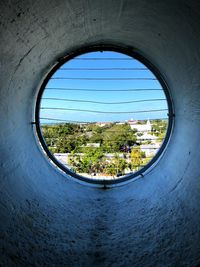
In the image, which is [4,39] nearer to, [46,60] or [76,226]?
[46,60]

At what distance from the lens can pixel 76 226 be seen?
153cm

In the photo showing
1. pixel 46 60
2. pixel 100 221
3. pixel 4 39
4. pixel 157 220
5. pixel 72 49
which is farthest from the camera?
pixel 72 49

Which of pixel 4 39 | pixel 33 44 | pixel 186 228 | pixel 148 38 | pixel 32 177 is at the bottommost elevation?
pixel 186 228

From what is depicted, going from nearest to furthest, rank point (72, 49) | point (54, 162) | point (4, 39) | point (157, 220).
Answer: point (4, 39) < point (157, 220) < point (72, 49) < point (54, 162)

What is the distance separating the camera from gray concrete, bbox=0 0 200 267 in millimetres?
1145

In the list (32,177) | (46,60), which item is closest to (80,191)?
(32,177)

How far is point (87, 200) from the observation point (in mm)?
1986

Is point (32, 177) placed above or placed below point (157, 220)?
above

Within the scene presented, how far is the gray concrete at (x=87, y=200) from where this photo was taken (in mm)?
1145

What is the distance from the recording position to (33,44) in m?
1.45

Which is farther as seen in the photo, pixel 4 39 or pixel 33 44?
pixel 33 44

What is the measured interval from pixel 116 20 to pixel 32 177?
45.4 inches

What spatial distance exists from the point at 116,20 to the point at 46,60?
1.99 feet

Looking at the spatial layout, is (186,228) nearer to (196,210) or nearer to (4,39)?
(196,210)
